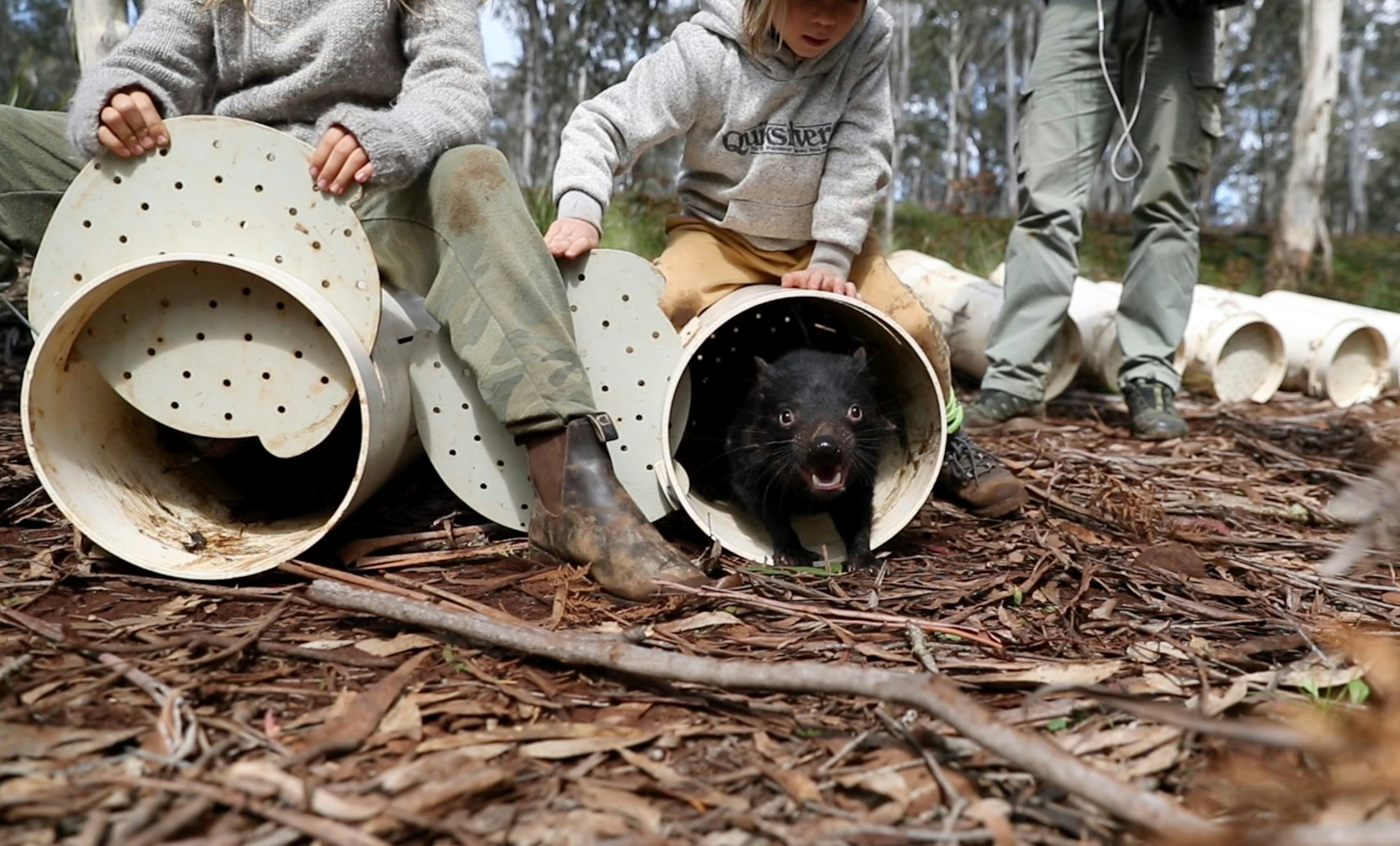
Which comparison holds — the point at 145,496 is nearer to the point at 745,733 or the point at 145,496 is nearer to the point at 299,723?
the point at 299,723

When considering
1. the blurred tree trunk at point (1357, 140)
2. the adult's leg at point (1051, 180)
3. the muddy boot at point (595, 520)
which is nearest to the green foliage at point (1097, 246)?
the adult's leg at point (1051, 180)

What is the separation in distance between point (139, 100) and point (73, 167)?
2.18 ft

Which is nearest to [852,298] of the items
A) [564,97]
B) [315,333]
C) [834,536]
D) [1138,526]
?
[834,536]

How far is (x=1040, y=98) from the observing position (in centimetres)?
401

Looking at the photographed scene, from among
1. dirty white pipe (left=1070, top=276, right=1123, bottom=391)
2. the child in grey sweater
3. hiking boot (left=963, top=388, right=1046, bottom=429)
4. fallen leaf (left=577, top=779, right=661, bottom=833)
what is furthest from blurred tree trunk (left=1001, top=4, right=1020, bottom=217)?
fallen leaf (left=577, top=779, right=661, bottom=833)

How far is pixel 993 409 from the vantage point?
4.07 metres

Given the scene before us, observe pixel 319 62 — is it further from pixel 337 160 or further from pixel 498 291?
pixel 498 291

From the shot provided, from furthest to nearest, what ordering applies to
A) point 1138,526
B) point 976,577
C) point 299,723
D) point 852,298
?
1. point 1138,526
2. point 852,298
3. point 976,577
4. point 299,723

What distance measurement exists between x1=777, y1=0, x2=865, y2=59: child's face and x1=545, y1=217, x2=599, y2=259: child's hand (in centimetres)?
83

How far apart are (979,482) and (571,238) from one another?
1417 millimetres

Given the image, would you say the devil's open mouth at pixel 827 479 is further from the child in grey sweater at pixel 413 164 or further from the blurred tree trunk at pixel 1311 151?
the blurred tree trunk at pixel 1311 151

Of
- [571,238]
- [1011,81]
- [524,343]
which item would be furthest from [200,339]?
[1011,81]

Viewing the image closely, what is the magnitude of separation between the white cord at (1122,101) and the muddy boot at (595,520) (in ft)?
8.85

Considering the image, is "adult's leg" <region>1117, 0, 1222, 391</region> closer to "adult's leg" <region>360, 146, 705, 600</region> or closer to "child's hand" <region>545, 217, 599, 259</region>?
"child's hand" <region>545, 217, 599, 259</region>
